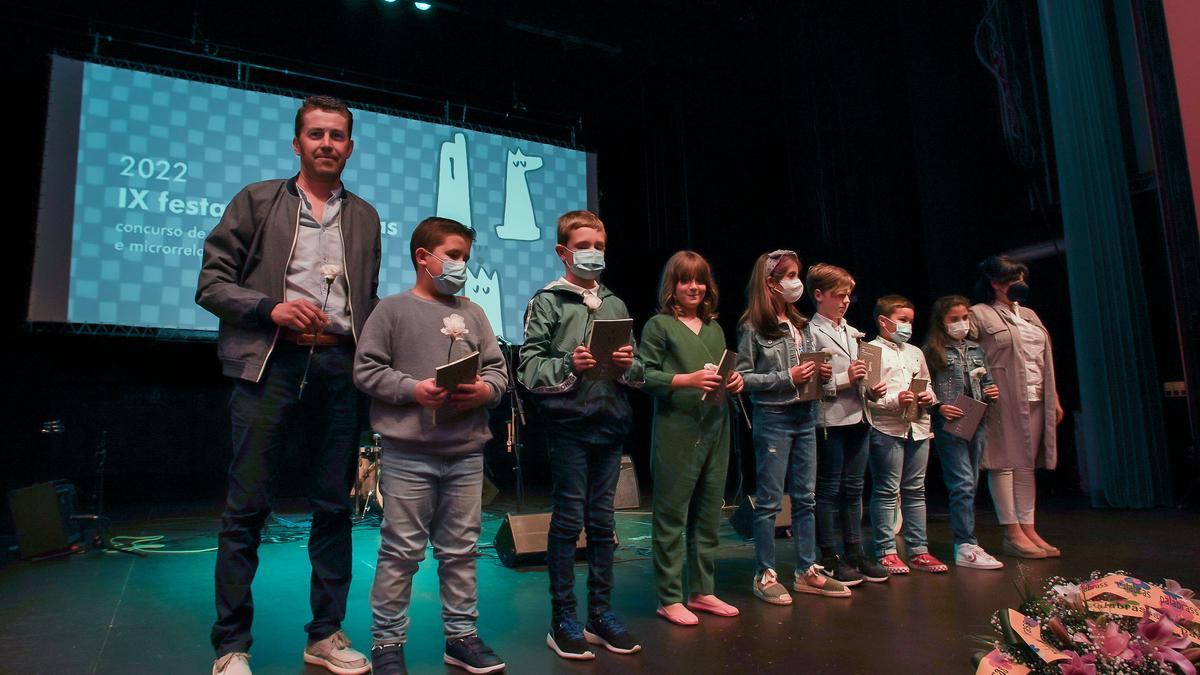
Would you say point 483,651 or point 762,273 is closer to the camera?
point 483,651

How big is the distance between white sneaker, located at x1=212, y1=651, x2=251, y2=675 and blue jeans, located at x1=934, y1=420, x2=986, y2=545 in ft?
10.1

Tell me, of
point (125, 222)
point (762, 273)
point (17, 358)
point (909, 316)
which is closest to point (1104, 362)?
point (909, 316)

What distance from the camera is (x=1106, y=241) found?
19.0ft

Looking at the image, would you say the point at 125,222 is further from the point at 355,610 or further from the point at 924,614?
the point at 924,614

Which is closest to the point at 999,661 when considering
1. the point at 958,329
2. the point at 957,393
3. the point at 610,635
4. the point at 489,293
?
the point at 610,635

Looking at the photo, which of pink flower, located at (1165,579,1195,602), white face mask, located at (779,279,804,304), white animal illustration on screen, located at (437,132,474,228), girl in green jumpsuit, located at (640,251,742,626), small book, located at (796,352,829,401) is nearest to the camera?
pink flower, located at (1165,579,1195,602)

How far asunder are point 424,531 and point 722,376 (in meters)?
1.10

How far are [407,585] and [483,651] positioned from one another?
0.92 ft

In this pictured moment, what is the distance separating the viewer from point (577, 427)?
7.32 feet

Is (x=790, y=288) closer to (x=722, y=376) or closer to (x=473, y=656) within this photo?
(x=722, y=376)

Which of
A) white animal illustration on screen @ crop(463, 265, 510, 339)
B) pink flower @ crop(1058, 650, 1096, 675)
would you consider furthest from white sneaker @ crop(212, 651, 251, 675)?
white animal illustration on screen @ crop(463, 265, 510, 339)

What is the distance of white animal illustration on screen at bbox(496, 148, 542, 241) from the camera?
6.01m

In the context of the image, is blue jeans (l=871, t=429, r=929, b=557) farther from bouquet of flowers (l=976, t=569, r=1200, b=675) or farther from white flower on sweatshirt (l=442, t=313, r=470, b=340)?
white flower on sweatshirt (l=442, t=313, r=470, b=340)

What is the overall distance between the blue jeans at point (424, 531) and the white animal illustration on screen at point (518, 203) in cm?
414
